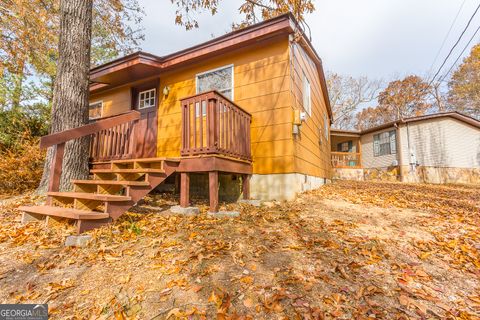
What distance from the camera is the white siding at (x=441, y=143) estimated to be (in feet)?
43.1

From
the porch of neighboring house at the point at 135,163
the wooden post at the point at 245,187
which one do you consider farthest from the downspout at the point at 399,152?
the porch of neighboring house at the point at 135,163

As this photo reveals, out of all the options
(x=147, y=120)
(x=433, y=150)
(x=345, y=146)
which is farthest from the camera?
(x=345, y=146)

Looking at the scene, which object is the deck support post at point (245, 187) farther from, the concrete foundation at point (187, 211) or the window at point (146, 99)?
the window at point (146, 99)

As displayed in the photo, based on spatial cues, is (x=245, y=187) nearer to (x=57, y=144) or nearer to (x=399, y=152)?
(x=57, y=144)

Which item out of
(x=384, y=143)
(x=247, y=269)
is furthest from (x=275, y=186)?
(x=384, y=143)

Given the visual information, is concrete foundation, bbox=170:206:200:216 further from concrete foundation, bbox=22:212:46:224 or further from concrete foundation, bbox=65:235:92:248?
concrete foundation, bbox=22:212:46:224

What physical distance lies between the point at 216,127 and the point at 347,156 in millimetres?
16585

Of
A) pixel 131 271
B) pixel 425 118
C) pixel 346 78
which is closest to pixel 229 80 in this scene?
pixel 131 271

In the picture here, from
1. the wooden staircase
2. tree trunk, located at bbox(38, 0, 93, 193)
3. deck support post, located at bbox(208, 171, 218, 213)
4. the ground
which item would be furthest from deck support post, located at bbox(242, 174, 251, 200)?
tree trunk, located at bbox(38, 0, 93, 193)

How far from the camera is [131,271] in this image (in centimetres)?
214

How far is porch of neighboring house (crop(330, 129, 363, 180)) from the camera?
16.0 meters

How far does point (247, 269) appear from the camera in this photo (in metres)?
2.16

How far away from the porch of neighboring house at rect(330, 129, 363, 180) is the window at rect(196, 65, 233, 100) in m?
12.4

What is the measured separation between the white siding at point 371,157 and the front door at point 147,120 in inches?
565
